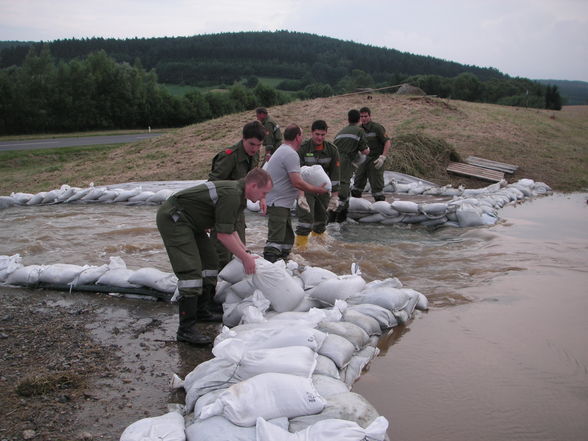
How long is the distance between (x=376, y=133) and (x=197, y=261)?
4393 mm

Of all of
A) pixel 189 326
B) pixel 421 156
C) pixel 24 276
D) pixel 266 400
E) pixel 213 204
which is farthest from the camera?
pixel 421 156

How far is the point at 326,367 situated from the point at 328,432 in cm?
74

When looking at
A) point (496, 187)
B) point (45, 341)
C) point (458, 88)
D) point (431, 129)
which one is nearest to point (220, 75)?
point (458, 88)

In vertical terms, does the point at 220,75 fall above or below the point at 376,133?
above

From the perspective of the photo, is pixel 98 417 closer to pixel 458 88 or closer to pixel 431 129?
pixel 431 129

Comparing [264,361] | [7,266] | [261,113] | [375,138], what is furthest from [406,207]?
[264,361]

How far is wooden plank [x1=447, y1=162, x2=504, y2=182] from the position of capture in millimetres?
10625

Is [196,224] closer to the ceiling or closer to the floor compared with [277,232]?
closer to the ceiling

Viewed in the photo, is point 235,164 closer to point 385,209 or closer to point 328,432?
point 328,432

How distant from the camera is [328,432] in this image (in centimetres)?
228

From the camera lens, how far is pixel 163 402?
2.96 m

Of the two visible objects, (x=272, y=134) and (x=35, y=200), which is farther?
(x=35, y=200)

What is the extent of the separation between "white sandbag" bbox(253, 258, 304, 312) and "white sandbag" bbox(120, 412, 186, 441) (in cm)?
141

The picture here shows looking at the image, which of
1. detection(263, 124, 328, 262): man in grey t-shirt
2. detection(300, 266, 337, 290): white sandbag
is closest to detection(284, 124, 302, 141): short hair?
detection(263, 124, 328, 262): man in grey t-shirt
